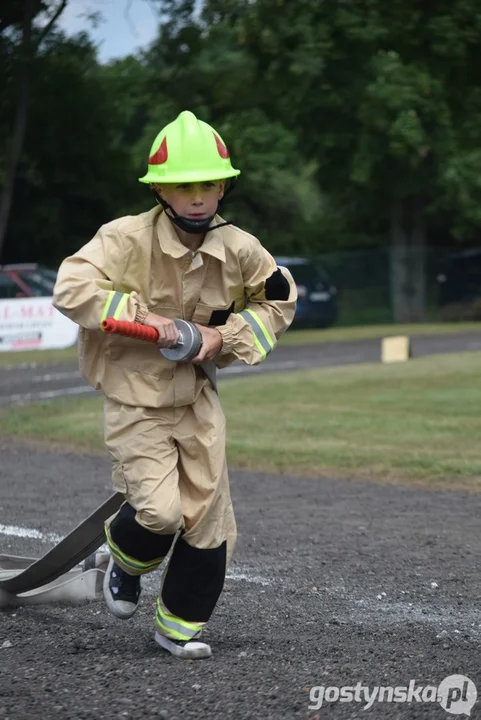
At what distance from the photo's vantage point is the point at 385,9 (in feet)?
64.3

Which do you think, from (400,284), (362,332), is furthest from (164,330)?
(400,284)

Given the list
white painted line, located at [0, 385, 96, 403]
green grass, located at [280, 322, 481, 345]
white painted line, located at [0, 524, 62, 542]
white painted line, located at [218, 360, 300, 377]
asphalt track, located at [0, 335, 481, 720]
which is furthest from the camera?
green grass, located at [280, 322, 481, 345]

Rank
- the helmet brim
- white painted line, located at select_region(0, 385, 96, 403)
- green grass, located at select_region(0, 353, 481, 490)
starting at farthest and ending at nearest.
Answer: white painted line, located at select_region(0, 385, 96, 403) < green grass, located at select_region(0, 353, 481, 490) < the helmet brim

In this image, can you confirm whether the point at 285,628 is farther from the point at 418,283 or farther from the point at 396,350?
the point at 418,283

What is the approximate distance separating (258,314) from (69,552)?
115 centimetres

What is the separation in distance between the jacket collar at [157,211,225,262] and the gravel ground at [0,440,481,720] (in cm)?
136

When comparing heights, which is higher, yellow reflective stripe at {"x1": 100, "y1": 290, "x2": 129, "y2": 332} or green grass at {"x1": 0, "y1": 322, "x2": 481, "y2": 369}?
yellow reflective stripe at {"x1": 100, "y1": 290, "x2": 129, "y2": 332}

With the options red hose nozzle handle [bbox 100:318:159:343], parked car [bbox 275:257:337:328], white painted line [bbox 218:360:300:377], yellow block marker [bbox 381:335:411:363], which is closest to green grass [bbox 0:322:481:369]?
parked car [bbox 275:257:337:328]

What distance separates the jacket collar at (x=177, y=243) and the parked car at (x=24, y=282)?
19264 mm

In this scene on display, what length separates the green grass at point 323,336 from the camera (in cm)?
2164

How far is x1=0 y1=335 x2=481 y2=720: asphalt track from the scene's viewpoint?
13.1 feet

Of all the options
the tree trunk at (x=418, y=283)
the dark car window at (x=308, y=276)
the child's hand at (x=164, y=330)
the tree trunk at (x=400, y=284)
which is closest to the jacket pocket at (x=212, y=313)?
the child's hand at (x=164, y=330)

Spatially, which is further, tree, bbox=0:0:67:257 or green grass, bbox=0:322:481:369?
tree, bbox=0:0:67:257

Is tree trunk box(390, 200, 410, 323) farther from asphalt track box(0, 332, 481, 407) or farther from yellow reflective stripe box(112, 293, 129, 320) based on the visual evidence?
yellow reflective stripe box(112, 293, 129, 320)
